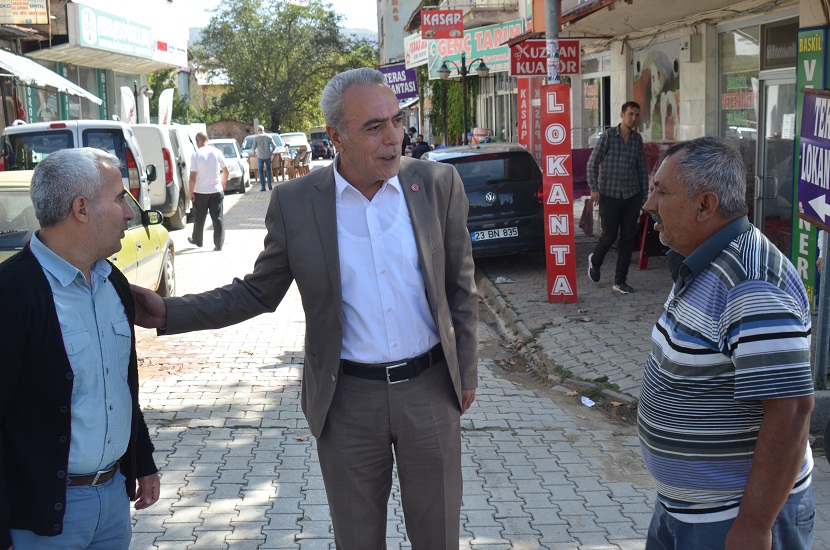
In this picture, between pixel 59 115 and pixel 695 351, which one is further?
pixel 59 115

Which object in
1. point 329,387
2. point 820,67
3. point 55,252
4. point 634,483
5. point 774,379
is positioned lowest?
point 634,483

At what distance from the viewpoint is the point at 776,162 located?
10508 millimetres

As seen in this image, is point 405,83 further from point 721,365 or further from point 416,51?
point 721,365

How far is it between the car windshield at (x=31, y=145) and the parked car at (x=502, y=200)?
628 centimetres

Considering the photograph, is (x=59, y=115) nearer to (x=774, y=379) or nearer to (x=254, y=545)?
(x=254, y=545)

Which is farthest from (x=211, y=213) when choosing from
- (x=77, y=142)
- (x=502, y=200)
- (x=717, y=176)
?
(x=717, y=176)

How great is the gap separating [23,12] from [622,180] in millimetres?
15214

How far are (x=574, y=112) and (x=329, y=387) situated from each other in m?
18.8

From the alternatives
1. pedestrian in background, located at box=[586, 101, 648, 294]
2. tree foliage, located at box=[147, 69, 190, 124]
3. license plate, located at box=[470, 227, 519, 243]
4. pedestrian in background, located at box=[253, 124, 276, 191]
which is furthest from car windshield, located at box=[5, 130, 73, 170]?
tree foliage, located at box=[147, 69, 190, 124]

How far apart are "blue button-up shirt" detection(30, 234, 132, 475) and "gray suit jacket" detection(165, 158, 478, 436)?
43cm

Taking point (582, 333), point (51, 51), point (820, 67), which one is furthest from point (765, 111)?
point (51, 51)

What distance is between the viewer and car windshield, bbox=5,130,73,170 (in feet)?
47.4

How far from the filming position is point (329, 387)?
3076 millimetres

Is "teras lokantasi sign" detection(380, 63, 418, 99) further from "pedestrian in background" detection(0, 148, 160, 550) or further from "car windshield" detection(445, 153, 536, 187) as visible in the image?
"pedestrian in background" detection(0, 148, 160, 550)
